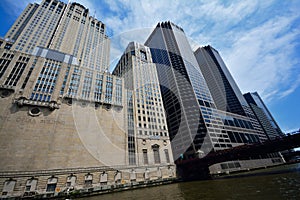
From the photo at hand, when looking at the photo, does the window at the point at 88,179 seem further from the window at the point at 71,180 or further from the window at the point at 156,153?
the window at the point at 156,153

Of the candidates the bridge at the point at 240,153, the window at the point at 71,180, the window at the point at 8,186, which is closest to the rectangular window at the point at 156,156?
the bridge at the point at 240,153

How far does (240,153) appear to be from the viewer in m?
42.3

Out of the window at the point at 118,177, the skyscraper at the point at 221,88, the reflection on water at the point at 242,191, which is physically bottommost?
the reflection on water at the point at 242,191

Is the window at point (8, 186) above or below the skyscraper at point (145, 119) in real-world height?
below

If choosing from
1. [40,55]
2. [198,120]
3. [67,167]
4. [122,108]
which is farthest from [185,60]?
[67,167]

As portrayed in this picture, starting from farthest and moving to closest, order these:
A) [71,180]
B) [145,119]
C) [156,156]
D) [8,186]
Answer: [145,119], [156,156], [71,180], [8,186]

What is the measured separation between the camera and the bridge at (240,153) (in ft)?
113

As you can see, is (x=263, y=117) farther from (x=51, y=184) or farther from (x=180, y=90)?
(x=51, y=184)

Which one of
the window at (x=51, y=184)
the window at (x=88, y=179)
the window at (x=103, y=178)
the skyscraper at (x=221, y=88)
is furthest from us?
the skyscraper at (x=221, y=88)

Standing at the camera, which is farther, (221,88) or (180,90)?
(221,88)

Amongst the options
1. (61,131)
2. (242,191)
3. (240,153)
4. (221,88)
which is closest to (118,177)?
(61,131)

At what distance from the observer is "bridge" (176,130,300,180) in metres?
34.3

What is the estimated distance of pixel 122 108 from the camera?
6041cm

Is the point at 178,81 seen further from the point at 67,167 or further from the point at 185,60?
the point at 67,167
